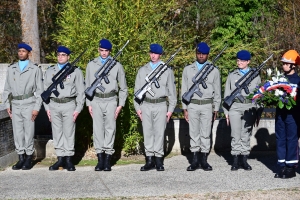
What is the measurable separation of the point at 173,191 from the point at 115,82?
7.08ft

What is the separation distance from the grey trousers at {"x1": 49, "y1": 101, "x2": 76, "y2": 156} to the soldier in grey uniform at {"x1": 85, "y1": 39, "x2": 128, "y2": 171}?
0.32 metres

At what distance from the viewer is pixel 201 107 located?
10250mm

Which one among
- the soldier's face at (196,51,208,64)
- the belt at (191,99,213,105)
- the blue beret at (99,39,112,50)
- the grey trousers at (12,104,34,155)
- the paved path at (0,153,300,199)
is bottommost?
the paved path at (0,153,300,199)

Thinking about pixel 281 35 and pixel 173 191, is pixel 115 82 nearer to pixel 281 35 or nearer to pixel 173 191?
pixel 173 191

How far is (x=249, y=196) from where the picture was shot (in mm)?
8531

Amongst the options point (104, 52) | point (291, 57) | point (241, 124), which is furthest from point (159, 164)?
point (291, 57)

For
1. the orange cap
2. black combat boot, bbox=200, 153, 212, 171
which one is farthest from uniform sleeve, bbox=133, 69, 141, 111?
the orange cap

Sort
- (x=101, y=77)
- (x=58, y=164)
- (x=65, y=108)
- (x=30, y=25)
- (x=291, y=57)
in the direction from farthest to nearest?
1. (x=30, y=25)
2. (x=58, y=164)
3. (x=65, y=108)
4. (x=101, y=77)
5. (x=291, y=57)

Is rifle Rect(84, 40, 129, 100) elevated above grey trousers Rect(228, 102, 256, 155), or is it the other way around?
rifle Rect(84, 40, 129, 100)

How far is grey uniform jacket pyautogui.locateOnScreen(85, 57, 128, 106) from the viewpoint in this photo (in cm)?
1016

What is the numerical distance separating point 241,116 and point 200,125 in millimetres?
629

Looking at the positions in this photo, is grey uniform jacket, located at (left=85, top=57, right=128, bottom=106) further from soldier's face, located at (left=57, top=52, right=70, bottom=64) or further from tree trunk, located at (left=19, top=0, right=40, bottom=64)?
tree trunk, located at (left=19, top=0, right=40, bottom=64)

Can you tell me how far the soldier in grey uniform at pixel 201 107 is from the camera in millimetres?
10250

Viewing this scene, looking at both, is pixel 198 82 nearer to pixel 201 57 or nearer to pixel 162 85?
pixel 201 57
